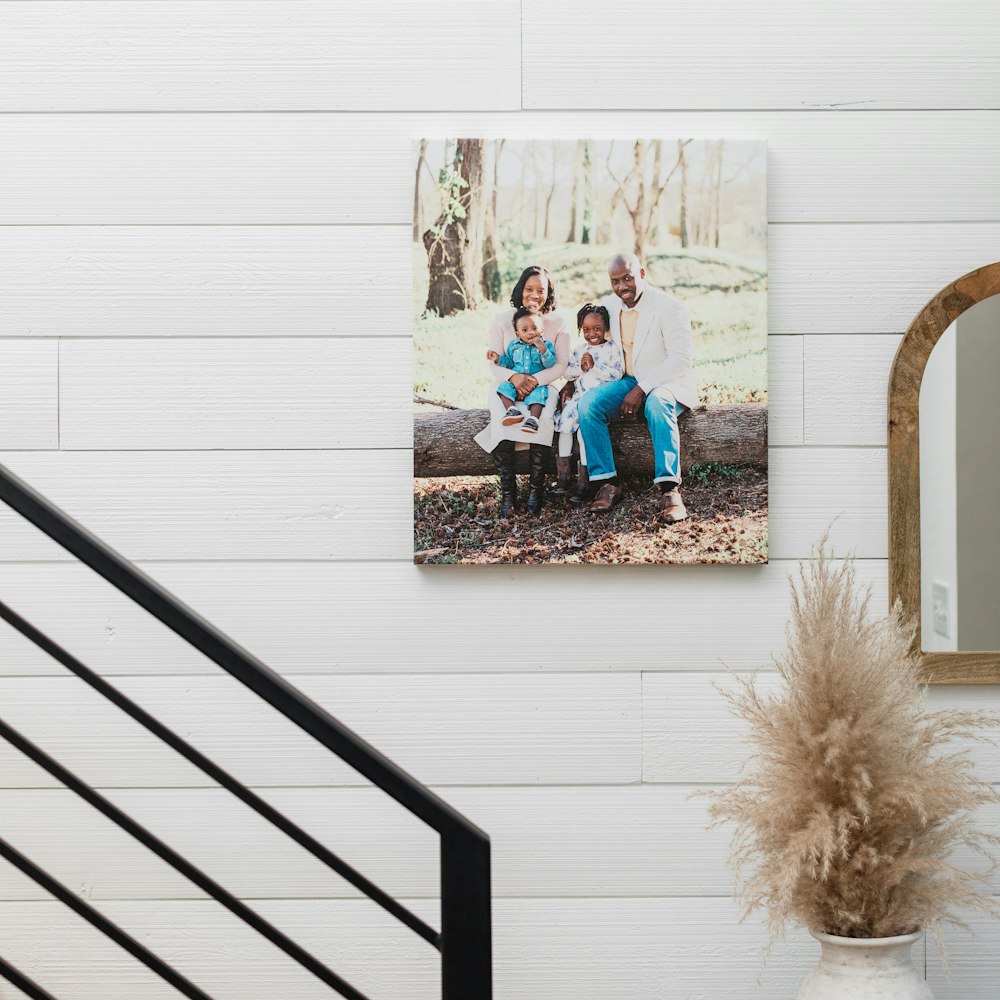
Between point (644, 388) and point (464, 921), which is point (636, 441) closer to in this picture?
point (644, 388)

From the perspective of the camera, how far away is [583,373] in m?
1.50

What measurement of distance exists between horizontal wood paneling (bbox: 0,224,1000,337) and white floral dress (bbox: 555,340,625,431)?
15 centimetres

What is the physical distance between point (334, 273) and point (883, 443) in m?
0.86

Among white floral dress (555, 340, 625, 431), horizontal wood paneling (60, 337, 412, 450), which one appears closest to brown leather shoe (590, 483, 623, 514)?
white floral dress (555, 340, 625, 431)

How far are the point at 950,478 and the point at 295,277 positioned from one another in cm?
103

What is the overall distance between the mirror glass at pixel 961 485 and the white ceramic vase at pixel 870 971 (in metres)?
0.47

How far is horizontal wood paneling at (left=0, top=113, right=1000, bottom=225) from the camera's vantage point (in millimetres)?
1504

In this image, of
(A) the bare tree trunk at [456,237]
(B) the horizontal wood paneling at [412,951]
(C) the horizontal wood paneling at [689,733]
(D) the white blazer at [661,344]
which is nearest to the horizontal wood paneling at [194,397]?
(A) the bare tree trunk at [456,237]

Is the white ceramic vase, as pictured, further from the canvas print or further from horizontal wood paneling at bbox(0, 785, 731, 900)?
the canvas print

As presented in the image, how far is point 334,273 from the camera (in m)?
1.50

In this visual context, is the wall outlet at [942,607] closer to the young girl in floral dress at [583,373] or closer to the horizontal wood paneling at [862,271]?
the horizontal wood paneling at [862,271]

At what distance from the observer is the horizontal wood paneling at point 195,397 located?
1503 mm

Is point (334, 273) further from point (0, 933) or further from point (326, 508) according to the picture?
point (0, 933)

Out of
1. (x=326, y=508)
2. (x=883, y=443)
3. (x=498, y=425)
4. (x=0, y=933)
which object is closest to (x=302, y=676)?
(x=326, y=508)
